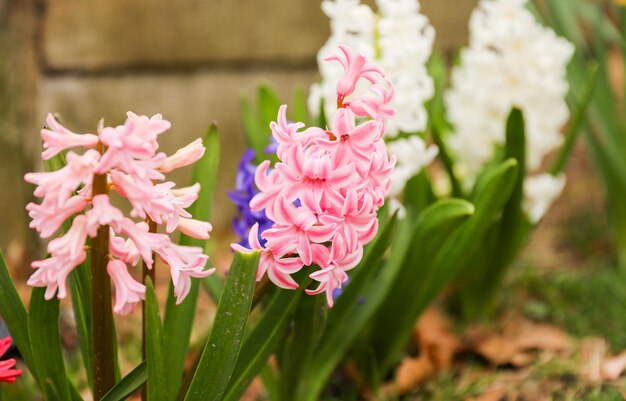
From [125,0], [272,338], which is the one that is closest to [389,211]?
[272,338]

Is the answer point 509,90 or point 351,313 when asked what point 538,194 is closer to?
point 509,90

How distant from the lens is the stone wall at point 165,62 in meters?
2.51

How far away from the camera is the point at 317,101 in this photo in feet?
6.13

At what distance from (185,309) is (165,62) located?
150 centimetres

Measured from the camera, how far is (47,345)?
121cm

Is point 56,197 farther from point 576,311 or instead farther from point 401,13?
point 576,311

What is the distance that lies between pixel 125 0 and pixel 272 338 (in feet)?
5.32

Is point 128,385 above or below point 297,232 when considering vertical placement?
below

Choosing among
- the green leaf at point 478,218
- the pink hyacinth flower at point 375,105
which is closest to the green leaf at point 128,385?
the pink hyacinth flower at point 375,105

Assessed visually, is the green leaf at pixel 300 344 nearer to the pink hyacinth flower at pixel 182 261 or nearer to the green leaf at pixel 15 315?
the pink hyacinth flower at pixel 182 261

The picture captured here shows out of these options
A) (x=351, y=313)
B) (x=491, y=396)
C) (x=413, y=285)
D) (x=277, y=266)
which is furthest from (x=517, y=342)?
(x=277, y=266)

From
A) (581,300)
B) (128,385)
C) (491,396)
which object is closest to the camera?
(128,385)

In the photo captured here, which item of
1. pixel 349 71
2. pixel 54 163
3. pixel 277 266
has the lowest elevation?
pixel 277 266

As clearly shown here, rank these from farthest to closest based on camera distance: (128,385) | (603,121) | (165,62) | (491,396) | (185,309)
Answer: (165,62), (603,121), (491,396), (185,309), (128,385)
